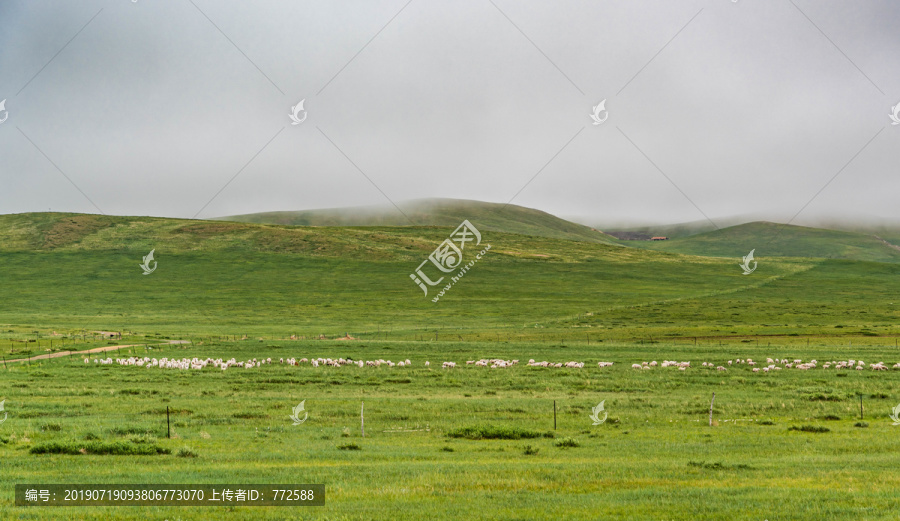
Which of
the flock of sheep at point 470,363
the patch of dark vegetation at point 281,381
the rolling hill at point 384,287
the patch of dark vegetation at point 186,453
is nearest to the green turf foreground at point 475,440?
the patch of dark vegetation at point 186,453

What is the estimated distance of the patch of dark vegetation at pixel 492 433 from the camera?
22.8 metres

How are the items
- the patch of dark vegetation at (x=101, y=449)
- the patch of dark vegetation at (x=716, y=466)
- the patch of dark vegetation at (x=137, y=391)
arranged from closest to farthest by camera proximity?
the patch of dark vegetation at (x=716, y=466) → the patch of dark vegetation at (x=101, y=449) → the patch of dark vegetation at (x=137, y=391)

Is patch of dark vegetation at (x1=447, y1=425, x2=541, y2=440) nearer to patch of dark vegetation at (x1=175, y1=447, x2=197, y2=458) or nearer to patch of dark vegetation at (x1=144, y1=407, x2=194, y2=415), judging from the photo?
patch of dark vegetation at (x1=175, y1=447, x2=197, y2=458)

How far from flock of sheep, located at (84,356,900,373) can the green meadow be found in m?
1.02

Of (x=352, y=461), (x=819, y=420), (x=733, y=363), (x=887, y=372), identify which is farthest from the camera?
(x=733, y=363)

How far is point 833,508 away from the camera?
13094mm

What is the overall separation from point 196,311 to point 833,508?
321 ft

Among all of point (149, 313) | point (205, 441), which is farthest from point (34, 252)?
point (205, 441)

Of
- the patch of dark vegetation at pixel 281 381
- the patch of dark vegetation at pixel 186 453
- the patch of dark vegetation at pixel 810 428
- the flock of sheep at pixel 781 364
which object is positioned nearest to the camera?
the patch of dark vegetation at pixel 186 453

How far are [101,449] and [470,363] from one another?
31075mm

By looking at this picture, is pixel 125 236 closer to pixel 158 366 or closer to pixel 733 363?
pixel 158 366

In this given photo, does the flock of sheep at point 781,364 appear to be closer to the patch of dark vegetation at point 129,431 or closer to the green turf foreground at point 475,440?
the green turf foreground at point 475,440

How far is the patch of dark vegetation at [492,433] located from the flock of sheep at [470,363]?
2266cm

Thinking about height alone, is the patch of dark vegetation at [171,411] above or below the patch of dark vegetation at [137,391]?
above
